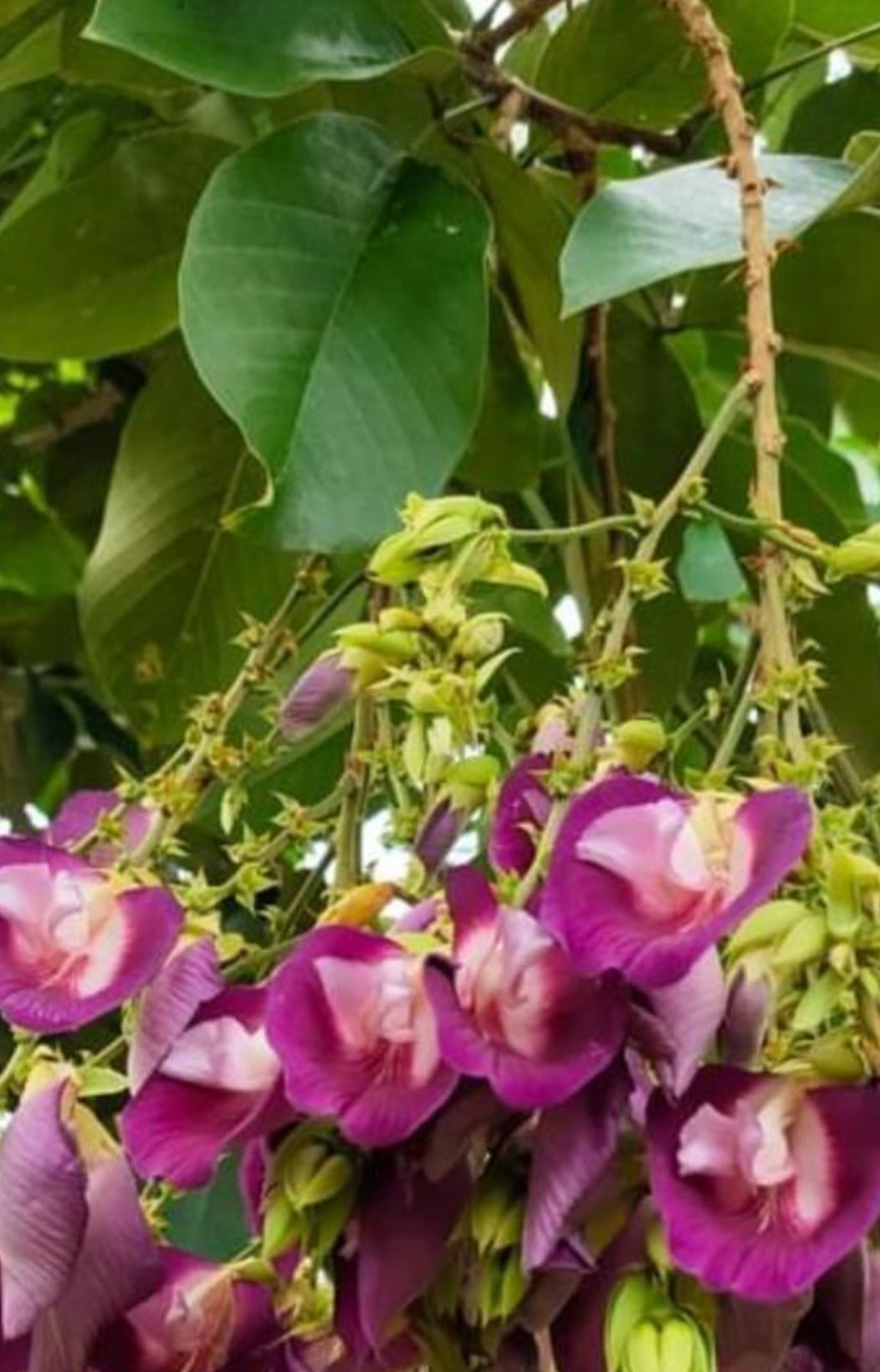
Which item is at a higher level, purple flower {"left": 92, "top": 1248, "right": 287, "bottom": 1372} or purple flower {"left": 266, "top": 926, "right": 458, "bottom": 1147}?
purple flower {"left": 266, "top": 926, "right": 458, "bottom": 1147}

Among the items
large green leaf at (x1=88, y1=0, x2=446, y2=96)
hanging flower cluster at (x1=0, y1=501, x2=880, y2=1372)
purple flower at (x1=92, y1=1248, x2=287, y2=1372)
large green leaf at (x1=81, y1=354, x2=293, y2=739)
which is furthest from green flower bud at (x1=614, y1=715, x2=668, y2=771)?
large green leaf at (x1=81, y1=354, x2=293, y2=739)

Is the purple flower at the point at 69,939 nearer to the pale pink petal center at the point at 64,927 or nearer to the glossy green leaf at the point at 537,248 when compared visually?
the pale pink petal center at the point at 64,927

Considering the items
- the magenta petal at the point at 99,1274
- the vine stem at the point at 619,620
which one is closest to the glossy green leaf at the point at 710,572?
the vine stem at the point at 619,620

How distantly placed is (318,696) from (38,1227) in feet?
0.38

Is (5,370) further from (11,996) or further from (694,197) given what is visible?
(11,996)

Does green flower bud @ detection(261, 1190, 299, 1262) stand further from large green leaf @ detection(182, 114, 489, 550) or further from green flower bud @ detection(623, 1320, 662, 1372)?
large green leaf @ detection(182, 114, 489, 550)

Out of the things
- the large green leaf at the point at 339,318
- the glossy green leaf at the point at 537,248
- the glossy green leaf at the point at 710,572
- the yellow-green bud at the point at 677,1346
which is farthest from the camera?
the glossy green leaf at the point at 710,572

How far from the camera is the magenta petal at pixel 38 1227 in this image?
40 cm

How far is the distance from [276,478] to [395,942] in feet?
0.66

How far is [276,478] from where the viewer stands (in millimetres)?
588

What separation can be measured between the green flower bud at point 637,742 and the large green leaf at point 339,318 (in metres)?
0.17

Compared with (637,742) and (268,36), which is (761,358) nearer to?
(637,742)

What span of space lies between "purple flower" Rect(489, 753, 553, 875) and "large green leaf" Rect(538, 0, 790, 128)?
35cm

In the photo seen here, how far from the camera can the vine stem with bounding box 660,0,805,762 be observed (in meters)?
0.43
